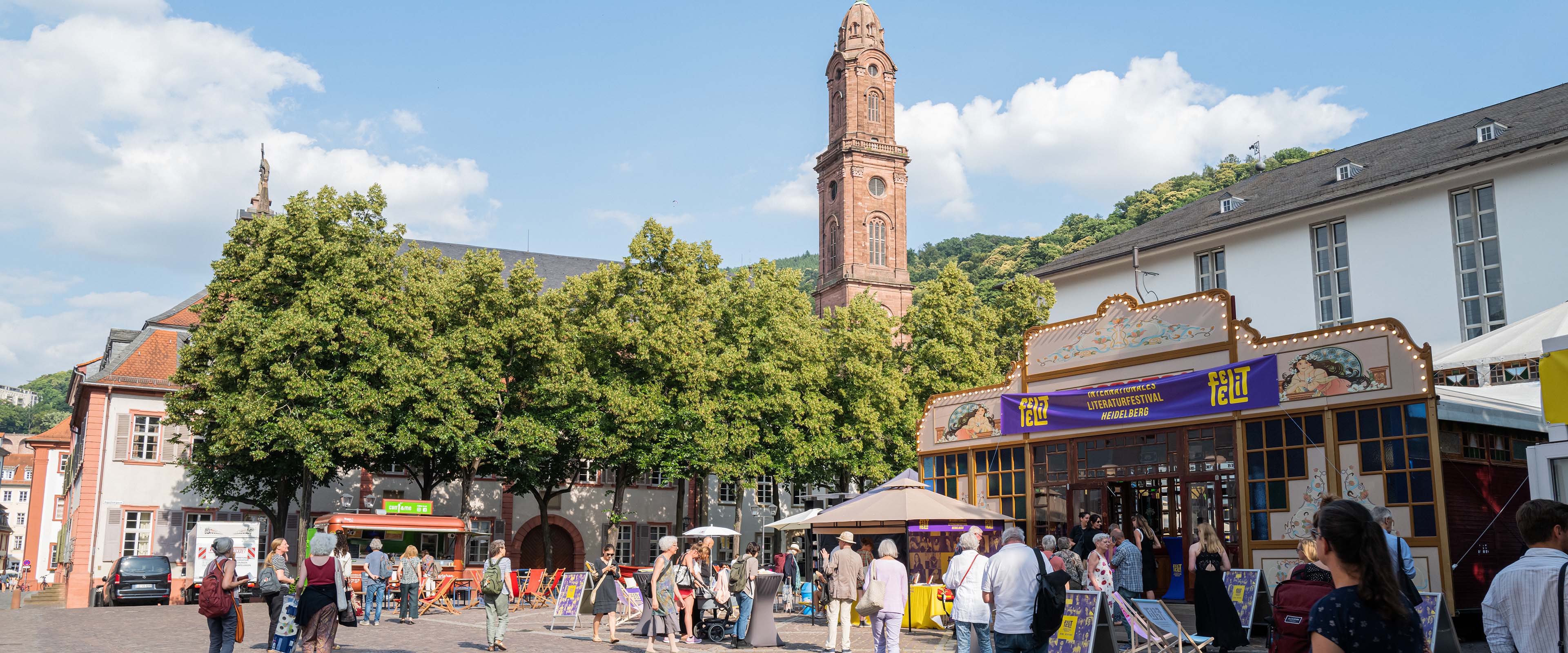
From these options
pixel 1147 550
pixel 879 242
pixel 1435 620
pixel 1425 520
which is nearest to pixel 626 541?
pixel 879 242

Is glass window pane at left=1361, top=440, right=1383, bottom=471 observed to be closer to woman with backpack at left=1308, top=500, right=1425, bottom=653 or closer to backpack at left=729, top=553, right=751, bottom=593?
backpack at left=729, top=553, right=751, bottom=593

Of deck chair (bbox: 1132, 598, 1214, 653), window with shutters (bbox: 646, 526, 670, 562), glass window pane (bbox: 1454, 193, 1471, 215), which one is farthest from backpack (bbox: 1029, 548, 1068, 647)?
window with shutters (bbox: 646, 526, 670, 562)

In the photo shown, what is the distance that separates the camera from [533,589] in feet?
95.8

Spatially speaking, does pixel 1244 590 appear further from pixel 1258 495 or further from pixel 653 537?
pixel 653 537

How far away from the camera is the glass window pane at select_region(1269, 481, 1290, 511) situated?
1823cm

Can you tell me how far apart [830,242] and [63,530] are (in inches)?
1595

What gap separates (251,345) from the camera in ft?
102

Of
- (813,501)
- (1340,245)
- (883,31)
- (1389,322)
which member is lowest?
(813,501)

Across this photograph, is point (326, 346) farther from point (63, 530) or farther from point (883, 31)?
point (883, 31)

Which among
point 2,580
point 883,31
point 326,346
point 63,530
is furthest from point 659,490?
point 2,580

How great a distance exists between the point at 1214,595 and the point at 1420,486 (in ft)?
16.4

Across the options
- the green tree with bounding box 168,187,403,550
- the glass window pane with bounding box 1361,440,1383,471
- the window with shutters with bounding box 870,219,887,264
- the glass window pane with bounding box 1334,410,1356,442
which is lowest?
the glass window pane with bounding box 1361,440,1383,471

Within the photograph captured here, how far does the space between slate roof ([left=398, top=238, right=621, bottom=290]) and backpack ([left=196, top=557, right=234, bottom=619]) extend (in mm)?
46845

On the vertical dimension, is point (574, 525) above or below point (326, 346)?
below
